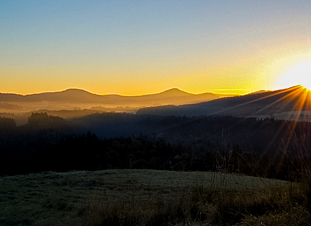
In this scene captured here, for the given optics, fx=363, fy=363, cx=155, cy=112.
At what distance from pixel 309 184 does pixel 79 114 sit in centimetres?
17047

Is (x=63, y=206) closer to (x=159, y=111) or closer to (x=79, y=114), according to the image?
(x=79, y=114)

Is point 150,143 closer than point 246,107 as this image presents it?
Yes

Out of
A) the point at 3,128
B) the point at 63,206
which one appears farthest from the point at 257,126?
the point at 63,206

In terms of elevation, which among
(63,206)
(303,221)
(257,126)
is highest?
(303,221)

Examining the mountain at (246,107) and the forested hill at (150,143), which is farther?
the mountain at (246,107)

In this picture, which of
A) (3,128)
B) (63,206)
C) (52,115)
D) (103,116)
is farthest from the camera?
(103,116)

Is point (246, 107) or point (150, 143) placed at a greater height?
point (246, 107)

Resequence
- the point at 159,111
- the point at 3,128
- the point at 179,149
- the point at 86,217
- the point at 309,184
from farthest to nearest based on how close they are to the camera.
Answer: the point at 159,111 < the point at 3,128 < the point at 179,149 < the point at 86,217 < the point at 309,184

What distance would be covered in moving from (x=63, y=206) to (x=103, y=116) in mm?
157750

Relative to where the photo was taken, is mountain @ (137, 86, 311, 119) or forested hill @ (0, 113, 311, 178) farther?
mountain @ (137, 86, 311, 119)

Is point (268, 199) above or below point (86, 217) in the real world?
above

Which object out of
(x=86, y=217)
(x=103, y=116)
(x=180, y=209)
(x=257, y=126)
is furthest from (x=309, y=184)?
(x=103, y=116)

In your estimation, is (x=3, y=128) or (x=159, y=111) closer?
(x=3, y=128)

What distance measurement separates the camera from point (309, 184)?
5.08 m
